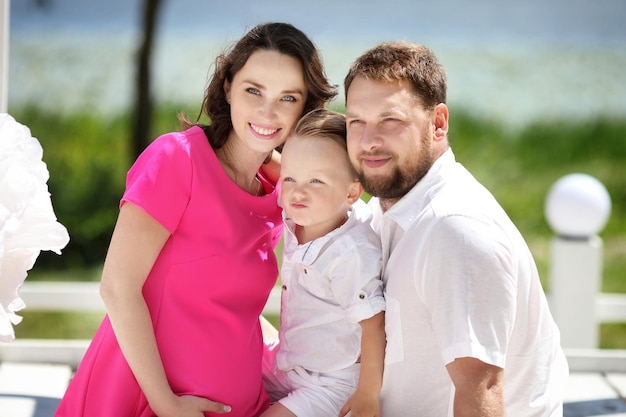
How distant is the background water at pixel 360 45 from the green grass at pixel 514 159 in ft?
0.81

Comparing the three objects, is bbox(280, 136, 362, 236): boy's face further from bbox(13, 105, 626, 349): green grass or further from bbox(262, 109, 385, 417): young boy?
bbox(13, 105, 626, 349): green grass

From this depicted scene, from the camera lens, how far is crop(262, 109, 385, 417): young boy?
2463 millimetres

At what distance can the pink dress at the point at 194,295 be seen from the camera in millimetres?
2434

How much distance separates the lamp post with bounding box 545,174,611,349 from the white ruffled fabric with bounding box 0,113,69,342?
3.02 m

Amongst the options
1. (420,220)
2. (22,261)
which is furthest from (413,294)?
(22,261)

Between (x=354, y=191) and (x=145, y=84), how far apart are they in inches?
238

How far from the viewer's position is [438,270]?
2127 millimetres

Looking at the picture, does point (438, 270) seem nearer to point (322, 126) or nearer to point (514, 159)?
point (322, 126)

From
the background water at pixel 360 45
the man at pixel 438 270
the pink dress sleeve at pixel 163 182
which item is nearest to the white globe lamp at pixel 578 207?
the man at pixel 438 270

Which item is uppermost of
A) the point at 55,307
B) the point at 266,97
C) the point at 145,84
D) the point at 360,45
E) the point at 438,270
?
the point at 266,97

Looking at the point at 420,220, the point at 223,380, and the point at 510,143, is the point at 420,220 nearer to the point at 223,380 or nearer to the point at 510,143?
the point at 223,380

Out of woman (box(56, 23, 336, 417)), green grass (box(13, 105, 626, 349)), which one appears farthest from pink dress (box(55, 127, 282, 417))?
green grass (box(13, 105, 626, 349))

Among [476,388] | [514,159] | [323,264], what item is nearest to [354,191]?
[323,264]

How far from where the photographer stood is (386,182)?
2367 millimetres
